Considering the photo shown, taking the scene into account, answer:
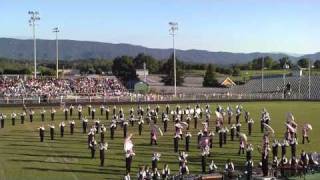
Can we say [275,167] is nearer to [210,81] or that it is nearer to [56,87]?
[56,87]

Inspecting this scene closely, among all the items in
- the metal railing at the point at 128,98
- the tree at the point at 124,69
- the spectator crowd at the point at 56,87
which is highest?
the tree at the point at 124,69

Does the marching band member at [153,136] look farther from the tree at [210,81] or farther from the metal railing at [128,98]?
the tree at [210,81]

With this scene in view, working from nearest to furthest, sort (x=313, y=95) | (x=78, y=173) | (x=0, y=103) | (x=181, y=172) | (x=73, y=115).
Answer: (x=181, y=172) → (x=78, y=173) → (x=73, y=115) → (x=0, y=103) → (x=313, y=95)

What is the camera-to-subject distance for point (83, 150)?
920 inches

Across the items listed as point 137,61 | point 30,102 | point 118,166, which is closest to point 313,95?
point 30,102

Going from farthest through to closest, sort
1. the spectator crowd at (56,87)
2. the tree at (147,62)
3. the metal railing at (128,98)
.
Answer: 1. the tree at (147,62)
2. the spectator crowd at (56,87)
3. the metal railing at (128,98)

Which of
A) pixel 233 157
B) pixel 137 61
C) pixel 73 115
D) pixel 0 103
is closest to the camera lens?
pixel 233 157

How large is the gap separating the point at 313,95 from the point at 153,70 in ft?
188

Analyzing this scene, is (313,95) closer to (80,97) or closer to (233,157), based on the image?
(80,97)

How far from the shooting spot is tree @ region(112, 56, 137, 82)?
90256 millimetres

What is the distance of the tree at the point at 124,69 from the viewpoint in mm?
90256

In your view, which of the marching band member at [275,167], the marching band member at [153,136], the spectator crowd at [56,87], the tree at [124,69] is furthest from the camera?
the tree at [124,69]

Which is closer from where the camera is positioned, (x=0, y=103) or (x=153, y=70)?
(x=0, y=103)

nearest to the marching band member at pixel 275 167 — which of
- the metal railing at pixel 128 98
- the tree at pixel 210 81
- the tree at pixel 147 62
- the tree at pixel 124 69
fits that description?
the metal railing at pixel 128 98
